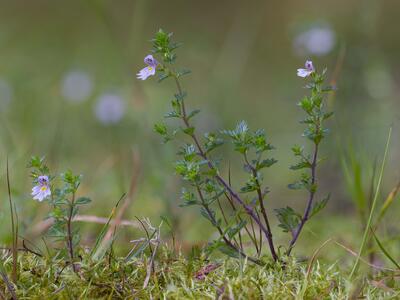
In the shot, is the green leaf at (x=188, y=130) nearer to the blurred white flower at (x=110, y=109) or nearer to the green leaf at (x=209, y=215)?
the green leaf at (x=209, y=215)

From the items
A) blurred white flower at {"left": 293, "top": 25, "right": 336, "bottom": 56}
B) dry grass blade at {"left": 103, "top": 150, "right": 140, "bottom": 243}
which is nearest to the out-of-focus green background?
blurred white flower at {"left": 293, "top": 25, "right": 336, "bottom": 56}

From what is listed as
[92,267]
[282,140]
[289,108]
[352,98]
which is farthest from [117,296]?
[289,108]

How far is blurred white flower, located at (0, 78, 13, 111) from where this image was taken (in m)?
4.80

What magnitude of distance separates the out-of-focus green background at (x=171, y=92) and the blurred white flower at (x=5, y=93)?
1 cm

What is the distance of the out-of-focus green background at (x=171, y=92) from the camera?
11.3 ft

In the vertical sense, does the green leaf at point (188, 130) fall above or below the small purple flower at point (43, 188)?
above

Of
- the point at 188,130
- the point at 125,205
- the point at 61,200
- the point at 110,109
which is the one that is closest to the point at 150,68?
the point at 188,130

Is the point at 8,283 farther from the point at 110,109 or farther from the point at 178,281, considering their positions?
the point at 110,109

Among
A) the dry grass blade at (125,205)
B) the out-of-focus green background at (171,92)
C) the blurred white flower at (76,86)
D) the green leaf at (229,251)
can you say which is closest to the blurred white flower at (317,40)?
the out-of-focus green background at (171,92)

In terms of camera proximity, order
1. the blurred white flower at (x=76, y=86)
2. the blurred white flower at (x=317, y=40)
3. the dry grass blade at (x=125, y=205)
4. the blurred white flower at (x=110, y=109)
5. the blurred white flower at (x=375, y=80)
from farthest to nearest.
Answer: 1. the blurred white flower at (x=76, y=86)
2. the blurred white flower at (x=110, y=109)
3. the blurred white flower at (x=317, y=40)
4. the blurred white flower at (x=375, y=80)
5. the dry grass blade at (x=125, y=205)

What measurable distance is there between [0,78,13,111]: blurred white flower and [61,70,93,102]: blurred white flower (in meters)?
0.48

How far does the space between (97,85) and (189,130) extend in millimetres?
4511

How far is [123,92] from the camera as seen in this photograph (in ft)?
18.3

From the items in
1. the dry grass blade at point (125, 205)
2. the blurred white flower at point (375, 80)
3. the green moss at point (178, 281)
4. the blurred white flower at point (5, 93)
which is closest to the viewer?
the green moss at point (178, 281)
